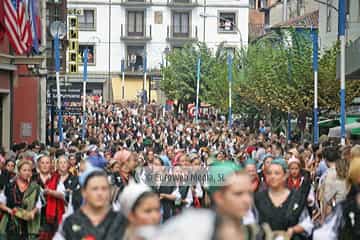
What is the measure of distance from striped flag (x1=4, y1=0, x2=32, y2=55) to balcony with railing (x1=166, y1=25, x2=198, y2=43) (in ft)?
207

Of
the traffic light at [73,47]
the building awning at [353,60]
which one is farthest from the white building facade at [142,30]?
the building awning at [353,60]

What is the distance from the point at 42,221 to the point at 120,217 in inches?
263

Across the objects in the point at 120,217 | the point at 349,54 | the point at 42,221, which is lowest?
the point at 42,221

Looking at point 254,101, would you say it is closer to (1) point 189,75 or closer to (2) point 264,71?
(2) point 264,71

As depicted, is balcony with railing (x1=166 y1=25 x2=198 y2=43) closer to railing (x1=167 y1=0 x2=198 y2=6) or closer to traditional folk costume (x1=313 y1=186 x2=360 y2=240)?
railing (x1=167 y1=0 x2=198 y2=6)

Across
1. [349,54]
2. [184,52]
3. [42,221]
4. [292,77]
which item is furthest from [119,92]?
[42,221]

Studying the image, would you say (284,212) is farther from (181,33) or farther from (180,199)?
(181,33)

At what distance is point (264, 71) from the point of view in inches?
1690

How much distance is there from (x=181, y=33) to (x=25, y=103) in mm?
53893

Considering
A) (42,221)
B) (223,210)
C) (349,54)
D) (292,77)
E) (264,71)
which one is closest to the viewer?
(223,210)

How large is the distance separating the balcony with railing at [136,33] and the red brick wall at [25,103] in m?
52.4

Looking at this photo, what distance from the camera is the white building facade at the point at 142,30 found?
85.8 m

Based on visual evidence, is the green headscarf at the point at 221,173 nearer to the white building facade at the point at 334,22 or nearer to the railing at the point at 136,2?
the white building facade at the point at 334,22

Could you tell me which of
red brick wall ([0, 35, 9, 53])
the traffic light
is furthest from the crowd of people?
the traffic light
